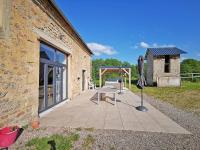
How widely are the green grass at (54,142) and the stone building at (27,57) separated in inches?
34.4

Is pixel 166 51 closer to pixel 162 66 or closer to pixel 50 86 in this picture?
pixel 162 66

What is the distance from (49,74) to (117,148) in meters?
4.36

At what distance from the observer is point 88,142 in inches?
137

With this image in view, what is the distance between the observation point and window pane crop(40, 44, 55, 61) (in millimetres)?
5805

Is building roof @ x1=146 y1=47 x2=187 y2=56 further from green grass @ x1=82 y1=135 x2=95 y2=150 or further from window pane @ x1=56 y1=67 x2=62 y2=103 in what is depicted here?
green grass @ x1=82 y1=135 x2=95 y2=150

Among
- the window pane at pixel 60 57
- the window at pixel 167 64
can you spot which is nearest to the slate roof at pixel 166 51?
the window at pixel 167 64

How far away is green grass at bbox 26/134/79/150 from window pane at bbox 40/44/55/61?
324 centimetres

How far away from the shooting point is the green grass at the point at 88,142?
3.25 metres

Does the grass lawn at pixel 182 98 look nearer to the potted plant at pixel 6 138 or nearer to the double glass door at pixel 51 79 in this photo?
the double glass door at pixel 51 79

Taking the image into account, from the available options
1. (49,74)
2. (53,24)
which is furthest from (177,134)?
(53,24)

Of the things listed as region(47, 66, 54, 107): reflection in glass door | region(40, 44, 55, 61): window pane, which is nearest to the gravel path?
region(47, 66, 54, 107): reflection in glass door

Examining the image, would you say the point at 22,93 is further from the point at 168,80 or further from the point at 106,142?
the point at 168,80

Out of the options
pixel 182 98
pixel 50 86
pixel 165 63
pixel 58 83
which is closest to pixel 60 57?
pixel 58 83

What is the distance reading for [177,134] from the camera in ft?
13.2
